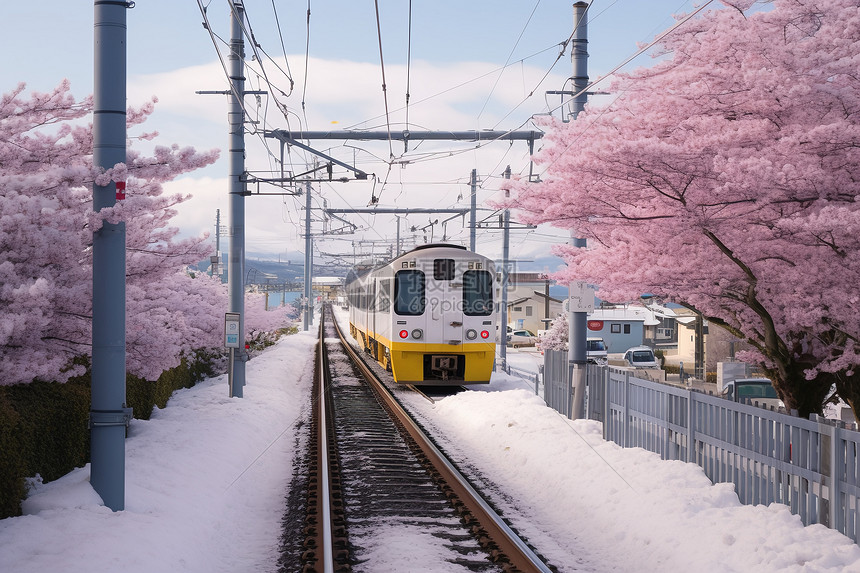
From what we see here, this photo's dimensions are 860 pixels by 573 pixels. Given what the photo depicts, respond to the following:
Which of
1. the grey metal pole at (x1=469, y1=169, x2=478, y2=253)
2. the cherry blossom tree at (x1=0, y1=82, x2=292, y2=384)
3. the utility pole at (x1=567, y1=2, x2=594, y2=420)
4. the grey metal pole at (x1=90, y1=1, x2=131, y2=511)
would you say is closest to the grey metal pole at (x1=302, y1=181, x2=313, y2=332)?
the grey metal pole at (x1=469, y1=169, x2=478, y2=253)

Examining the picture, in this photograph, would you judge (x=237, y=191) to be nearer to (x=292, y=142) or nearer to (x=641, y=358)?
(x=292, y=142)

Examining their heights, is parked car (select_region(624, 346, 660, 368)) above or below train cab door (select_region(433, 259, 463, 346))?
below

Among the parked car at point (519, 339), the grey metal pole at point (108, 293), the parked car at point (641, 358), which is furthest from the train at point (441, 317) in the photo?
the parked car at point (519, 339)

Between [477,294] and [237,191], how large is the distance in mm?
6318

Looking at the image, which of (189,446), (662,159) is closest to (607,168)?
(662,159)

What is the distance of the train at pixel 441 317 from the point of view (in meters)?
18.3

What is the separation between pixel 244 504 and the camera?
344 inches

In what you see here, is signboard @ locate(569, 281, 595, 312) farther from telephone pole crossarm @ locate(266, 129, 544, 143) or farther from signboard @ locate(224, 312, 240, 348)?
signboard @ locate(224, 312, 240, 348)

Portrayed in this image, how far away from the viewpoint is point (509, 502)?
8656mm

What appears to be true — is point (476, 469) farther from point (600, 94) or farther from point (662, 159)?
point (600, 94)

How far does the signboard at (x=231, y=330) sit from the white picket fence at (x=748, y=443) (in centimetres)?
794

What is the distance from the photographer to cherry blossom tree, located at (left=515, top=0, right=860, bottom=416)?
306 inches

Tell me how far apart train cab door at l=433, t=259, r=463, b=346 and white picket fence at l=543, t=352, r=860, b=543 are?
6915mm

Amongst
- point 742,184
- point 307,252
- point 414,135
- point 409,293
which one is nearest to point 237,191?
point 414,135
